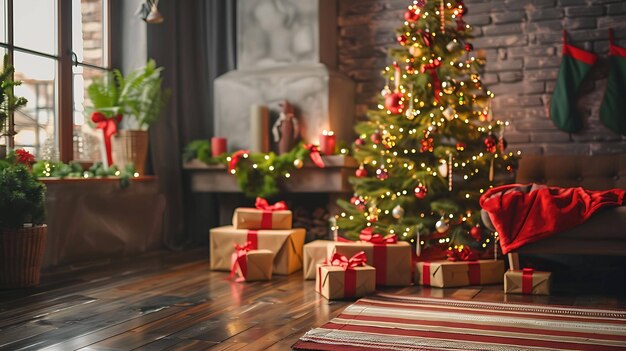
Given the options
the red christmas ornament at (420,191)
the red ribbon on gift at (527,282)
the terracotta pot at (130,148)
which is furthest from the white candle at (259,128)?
the red ribbon on gift at (527,282)

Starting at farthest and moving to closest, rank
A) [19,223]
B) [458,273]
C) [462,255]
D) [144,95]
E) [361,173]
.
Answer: [144,95]
[361,173]
[462,255]
[458,273]
[19,223]

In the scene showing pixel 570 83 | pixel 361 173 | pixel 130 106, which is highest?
pixel 570 83

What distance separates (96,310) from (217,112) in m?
2.61

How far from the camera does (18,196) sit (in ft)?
11.9

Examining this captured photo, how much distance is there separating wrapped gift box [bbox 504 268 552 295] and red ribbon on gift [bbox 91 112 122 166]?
9.14 feet

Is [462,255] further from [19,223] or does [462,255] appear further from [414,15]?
[19,223]

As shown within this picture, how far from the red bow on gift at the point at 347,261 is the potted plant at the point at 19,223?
1540 millimetres

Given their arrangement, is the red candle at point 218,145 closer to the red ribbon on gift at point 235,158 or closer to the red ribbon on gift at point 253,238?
the red ribbon on gift at point 235,158

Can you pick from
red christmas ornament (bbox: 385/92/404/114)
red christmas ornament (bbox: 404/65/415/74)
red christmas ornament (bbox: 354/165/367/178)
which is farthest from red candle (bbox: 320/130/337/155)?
red christmas ornament (bbox: 404/65/415/74)

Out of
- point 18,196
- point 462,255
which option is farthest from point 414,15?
point 18,196

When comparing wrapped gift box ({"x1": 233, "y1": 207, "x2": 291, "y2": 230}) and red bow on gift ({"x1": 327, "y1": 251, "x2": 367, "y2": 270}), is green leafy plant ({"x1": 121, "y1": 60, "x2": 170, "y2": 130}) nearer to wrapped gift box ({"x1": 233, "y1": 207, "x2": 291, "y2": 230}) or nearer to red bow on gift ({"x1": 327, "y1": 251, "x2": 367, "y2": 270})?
wrapped gift box ({"x1": 233, "y1": 207, "x2": 291, "y2": 230})

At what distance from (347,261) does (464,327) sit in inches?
36.6

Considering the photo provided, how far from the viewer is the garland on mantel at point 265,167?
196 inches

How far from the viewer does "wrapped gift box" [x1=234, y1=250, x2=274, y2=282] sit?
159 inches
